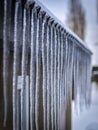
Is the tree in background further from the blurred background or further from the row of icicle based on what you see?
the row of icicle

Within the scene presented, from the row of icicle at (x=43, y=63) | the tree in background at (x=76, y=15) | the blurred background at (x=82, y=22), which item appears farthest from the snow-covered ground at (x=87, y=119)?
the tree in background at (x=76, y=15)

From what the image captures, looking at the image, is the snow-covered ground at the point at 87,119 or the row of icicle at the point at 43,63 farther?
the snow-covered ground at the point at 87,119

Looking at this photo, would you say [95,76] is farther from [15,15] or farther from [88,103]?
[15,15]

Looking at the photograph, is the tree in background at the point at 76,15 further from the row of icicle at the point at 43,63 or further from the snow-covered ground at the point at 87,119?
the snow-covered ground at the point at 87,119

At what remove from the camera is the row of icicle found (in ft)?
3.68

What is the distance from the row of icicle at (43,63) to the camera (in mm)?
1123

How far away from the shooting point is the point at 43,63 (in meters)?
1.41

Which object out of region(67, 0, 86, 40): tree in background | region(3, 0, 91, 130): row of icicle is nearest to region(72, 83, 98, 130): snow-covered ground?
region(3, 0, 91, 130): row of icicle

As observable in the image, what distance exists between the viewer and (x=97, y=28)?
228cm

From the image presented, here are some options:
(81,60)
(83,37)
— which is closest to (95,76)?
(81,60)

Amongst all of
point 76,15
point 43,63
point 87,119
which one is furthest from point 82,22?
point 43,63

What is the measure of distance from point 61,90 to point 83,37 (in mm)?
930

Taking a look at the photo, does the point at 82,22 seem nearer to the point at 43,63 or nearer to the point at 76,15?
the point at 76,15

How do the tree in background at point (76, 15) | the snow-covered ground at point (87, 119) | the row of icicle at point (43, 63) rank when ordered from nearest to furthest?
Result: the row of icicle at point (43, 63)
the snow-covered ground at point (87, 119)
the tree in background at point (76, 15)
